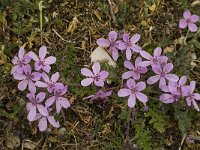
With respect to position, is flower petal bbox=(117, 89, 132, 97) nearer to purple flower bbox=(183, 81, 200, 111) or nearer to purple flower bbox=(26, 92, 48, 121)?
purple flower bbox=(183, 81, 200, 111)

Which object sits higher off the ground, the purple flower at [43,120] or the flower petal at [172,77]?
the flower petal at [172,77]

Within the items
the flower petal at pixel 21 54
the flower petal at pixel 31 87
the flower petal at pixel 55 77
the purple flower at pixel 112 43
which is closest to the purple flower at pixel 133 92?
the purple flower at pixel 112 43

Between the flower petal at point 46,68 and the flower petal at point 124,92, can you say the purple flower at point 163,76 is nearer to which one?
the flower petal at point 124,92

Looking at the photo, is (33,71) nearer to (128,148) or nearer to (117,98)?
(117,98)

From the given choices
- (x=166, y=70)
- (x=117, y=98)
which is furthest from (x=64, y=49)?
→ (x=166, y=70)

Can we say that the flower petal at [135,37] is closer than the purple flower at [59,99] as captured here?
No

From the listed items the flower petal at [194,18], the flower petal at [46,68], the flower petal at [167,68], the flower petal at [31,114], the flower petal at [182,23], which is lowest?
the flower petal at [31,114]
